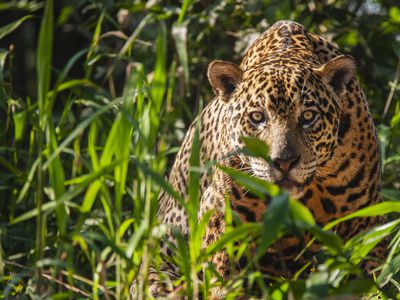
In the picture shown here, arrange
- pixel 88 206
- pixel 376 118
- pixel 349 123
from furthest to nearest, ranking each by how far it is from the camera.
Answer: pixel 376 118 → pixel 349 123 → pixel 88 206

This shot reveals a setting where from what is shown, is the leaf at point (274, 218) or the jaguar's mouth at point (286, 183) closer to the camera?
the leaf at point (274, 218)

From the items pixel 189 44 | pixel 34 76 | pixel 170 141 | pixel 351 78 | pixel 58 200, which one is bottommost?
pixel 34 76

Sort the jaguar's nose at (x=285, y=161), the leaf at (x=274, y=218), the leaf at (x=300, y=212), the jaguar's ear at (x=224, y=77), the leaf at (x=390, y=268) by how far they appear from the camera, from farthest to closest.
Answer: the jaguar's ear at (x=224, y=77)
the jaguar's nose at (x=285, y=161)
the leaf at (x=390, y=268)
the leaf at (x=300, y=212)
the leaf at (x=274, y=218)

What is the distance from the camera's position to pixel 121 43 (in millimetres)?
9383

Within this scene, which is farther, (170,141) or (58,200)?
(170,141)

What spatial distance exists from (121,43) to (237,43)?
5.92 feet

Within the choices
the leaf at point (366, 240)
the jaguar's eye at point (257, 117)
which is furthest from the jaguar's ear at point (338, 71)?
the leaf at point (366, 240)

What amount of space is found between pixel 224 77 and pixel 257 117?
1.28 ft

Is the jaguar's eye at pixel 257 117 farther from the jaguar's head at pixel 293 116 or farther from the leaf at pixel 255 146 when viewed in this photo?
the leaf at pixel 255 146

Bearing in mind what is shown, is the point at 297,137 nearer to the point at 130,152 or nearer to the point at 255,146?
the point at 130,152

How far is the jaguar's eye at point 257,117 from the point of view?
529 cm

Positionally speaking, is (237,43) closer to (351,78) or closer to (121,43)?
(121,43)

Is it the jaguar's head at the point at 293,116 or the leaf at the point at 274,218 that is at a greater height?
the leaf at the point at 274,218

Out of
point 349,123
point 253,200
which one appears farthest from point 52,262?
point 349,123
